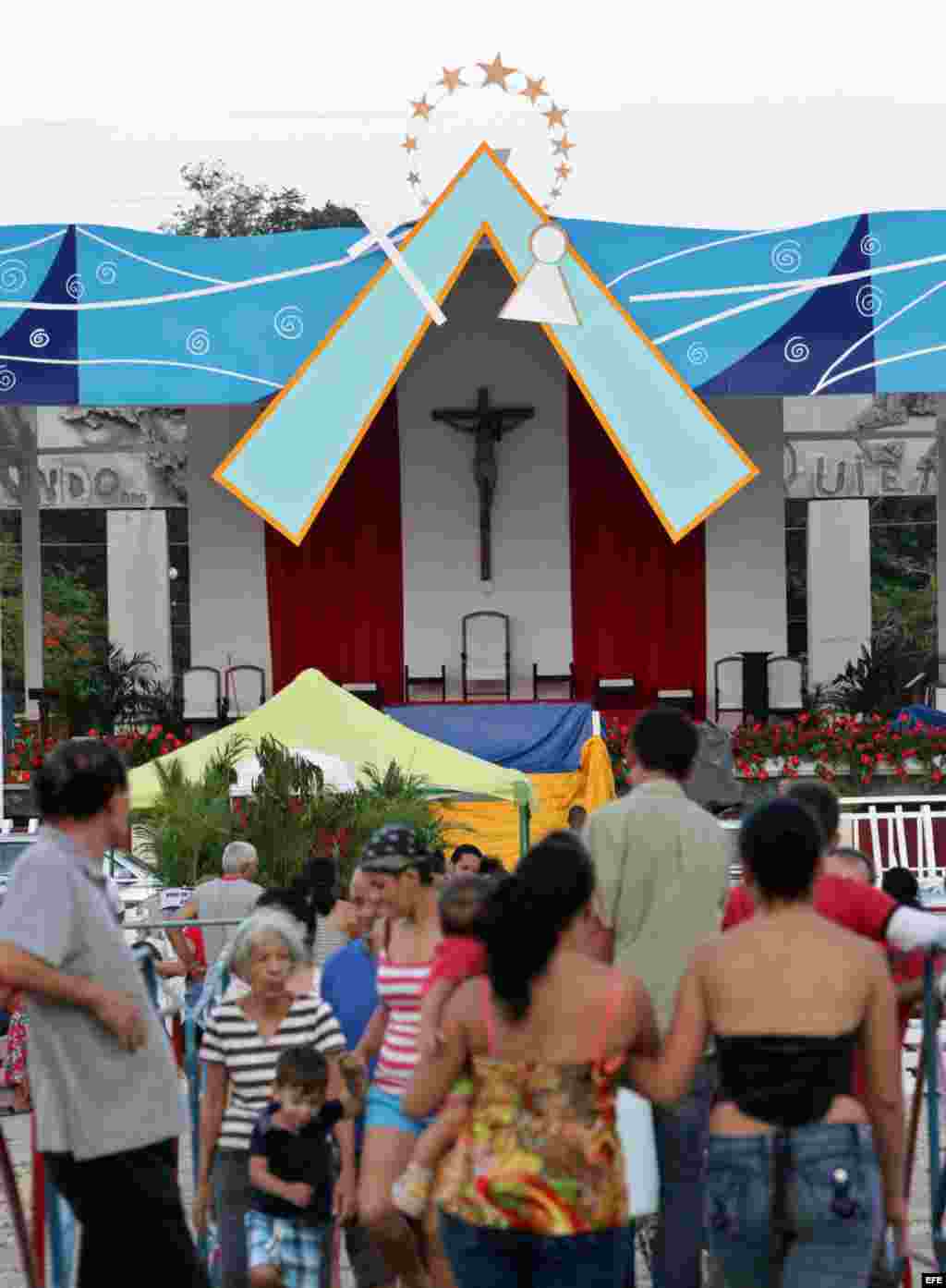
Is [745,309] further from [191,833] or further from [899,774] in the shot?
[191,833]

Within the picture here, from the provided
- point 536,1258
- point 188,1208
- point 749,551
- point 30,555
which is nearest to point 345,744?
point 188,1208

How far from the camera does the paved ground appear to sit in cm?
736

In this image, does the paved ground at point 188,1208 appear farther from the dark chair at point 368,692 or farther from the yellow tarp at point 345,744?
the dark chair at point 368,692

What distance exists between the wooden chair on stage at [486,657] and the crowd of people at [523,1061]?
17.9 m

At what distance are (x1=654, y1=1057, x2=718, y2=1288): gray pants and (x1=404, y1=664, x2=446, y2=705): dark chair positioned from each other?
716 inches

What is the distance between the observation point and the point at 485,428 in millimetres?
23875

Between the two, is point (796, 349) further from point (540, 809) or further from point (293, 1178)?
point (293, 1178)

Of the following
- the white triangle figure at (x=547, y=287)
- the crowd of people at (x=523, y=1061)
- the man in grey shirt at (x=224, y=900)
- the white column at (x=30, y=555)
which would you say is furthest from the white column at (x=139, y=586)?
the crowd of people at (x=523, y=1061)

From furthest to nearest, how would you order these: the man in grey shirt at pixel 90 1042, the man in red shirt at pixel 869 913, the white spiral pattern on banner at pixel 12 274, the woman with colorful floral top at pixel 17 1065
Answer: the white spiral pattern on banner at pixel 12 274 → the woman with colorful floral top at pixel 17 1065 → the man in red shirt at pixel 869 913 → the man in grey shirt at pixel 90 1042

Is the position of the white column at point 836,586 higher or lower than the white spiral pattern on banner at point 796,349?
lower

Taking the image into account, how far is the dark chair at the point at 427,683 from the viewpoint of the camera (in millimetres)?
24141

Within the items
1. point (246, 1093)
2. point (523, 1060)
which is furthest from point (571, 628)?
point (523, 1060)

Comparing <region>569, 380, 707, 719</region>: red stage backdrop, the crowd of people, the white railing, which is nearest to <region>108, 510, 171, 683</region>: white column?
<region>569, 380, 707, 719</region>: red stage backdrop

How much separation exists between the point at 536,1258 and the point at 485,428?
65.0 ft
